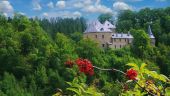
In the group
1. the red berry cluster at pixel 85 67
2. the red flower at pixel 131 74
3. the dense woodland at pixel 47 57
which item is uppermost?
the red berry cluster at pixel 85 67

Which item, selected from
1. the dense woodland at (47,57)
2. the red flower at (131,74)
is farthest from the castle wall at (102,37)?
the red flower at (131,74)

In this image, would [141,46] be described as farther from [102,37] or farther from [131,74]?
[131,74]

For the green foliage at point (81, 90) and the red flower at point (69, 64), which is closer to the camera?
the green foliage at point (81, 90)

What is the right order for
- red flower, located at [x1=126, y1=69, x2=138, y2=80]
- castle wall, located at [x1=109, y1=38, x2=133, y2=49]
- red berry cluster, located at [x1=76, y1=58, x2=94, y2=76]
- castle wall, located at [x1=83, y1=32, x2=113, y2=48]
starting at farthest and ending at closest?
castle wall, located at [x1=109, y1=38, x2=133, y2=49] < castle wall, located at [x1=83, y1=32, x2=113, y2=48] < red berry cluster, located at [x1=76, y1=58, x2=94, y2=76] < red flower, located at [x1=126, y1=69, x2=138, y2=80]

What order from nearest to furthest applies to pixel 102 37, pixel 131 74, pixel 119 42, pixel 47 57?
pixel 131 74 → pixel 47 57 → pixel 102 37 → pixel 119 42

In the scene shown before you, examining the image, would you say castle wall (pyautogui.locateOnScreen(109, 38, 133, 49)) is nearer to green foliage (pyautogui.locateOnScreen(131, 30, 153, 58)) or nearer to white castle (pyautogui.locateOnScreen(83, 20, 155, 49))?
white castle (pyautogui.locateOnScreen(83, 20, 155, 49))

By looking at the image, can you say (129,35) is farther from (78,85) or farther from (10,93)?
(78,85)

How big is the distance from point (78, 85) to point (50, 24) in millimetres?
69632

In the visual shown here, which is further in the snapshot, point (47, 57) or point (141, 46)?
point (141, 46)

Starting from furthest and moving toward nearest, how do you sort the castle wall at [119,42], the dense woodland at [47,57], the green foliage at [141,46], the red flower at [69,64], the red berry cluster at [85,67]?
the castle wall at [119,42] < the green foliage at [141,46] < the dense woodland at [47,57] < the red flower at [69,64] < the red berry cluster at [85,67]

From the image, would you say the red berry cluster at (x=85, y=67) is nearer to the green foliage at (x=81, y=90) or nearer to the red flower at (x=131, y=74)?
the green foliage at (x=81, y=90)

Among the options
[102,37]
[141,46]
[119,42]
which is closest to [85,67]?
[141,46]

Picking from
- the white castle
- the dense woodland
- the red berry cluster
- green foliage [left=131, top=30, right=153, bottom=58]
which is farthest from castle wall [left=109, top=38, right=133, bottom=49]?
the red berry cluster

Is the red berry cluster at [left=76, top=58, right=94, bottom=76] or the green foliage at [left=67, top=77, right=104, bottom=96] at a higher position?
the red berry cluster at [left=76, top=58, right=94, bottom=76]
